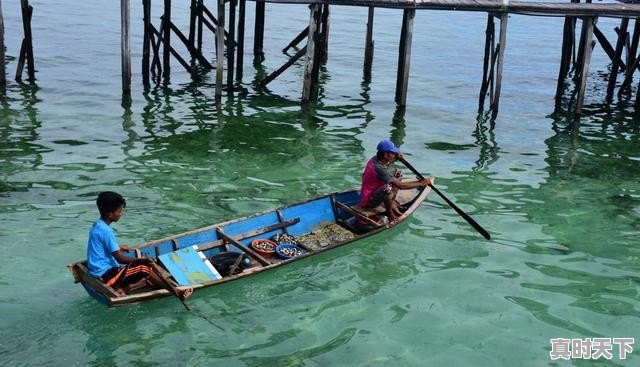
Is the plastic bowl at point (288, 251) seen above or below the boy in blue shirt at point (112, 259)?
below

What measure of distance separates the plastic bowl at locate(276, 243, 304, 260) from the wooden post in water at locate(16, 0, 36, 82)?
11535 millimetres

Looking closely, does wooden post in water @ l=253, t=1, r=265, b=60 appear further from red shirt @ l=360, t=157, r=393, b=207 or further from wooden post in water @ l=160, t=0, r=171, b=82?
red shirt @ l=360, t=157, r=393, b=207

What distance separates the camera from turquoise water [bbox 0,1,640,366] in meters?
8.17

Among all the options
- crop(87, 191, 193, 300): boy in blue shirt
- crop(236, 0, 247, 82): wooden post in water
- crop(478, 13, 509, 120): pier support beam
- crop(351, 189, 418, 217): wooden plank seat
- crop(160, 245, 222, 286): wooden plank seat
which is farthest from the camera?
crop(236, 0, 247, 82): wooden post in water

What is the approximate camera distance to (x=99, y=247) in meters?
7.95

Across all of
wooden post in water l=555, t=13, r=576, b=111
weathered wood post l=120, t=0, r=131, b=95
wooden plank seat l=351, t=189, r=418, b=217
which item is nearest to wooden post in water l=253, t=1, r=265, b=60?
weathered wood post l=120, t=0, r=131, b=95

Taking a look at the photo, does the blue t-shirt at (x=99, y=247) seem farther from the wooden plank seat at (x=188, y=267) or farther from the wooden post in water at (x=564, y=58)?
the wooden post in water at (x=564, y=58)

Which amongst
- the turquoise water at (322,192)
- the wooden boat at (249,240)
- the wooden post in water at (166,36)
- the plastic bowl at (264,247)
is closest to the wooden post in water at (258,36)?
the turquoise water at (322,192)

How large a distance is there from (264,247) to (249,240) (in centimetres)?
33

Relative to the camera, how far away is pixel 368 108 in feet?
63.6

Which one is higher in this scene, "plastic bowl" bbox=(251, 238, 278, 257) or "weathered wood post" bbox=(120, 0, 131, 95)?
"weathered wood post" bbox=(120, 0, 131, 95)

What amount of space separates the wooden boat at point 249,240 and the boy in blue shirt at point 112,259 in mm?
138

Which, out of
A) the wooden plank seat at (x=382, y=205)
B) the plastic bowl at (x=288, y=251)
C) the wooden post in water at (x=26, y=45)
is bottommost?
the plastic bowl at (x=288, y=251)

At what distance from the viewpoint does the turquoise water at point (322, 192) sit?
8.17m
